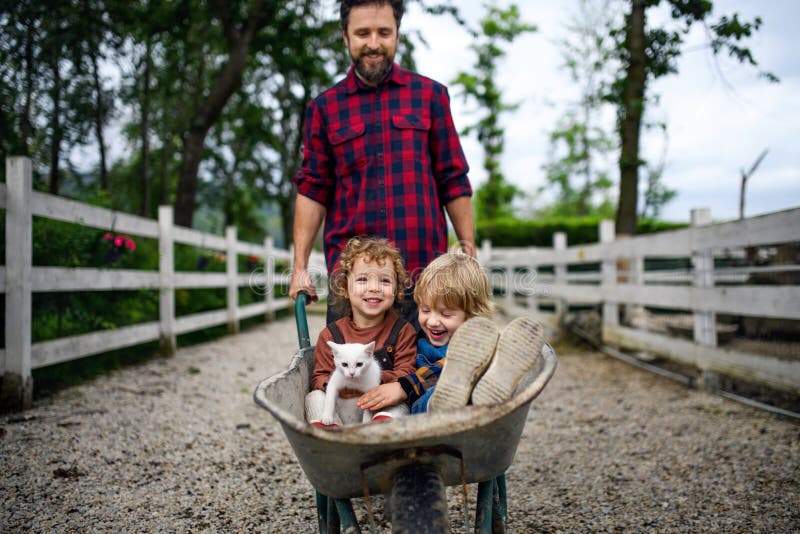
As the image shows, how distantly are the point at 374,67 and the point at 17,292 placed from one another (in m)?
2.83

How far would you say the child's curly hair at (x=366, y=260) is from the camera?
2.07m

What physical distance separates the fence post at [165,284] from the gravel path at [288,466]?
4.37ft

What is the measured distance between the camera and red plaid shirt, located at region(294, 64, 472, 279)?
7.91ft

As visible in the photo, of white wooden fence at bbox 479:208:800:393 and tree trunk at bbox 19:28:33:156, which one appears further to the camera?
tree trunk at bbox 19:28:33:156

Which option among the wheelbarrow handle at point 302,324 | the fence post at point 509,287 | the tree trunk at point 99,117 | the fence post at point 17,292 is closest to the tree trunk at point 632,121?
the fence post at point 509,287

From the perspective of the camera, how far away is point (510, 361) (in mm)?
1396

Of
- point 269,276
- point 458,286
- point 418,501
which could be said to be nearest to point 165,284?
point 269,276

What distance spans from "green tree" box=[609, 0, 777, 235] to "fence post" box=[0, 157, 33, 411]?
6.31 m

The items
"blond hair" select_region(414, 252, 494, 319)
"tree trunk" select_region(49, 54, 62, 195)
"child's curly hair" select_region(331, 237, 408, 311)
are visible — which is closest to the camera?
"blond hair" select_region(414, 252, 494, 319)

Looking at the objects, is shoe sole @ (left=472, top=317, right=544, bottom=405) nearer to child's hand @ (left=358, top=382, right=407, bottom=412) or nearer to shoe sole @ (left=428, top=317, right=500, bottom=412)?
shoe sole @ (left=428, top=317, right=500, bottom=412)

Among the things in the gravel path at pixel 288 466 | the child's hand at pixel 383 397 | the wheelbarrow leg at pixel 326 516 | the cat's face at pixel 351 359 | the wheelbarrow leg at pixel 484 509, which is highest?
the cat's face at pixel 351 359

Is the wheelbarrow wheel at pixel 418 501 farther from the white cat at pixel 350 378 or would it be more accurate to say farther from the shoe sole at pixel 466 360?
the white cat at pixel 350 378

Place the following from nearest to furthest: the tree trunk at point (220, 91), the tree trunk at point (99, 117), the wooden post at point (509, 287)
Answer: the tree trunk at point (220, 91)
the tree trunk at point (99, 117)
the wooden post at point (509, 287)

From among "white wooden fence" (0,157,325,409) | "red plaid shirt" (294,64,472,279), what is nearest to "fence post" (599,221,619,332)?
"white wooden fence" (0,157,325,409)
